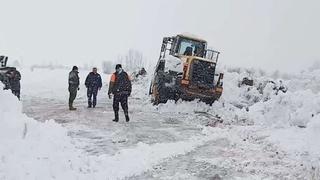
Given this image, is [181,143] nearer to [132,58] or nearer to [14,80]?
[14,80]

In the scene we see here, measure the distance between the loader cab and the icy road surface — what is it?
10.8ft

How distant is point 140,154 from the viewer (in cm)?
1159

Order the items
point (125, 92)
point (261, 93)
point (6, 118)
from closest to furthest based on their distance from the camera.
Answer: point (6, 118), point (125, 92), point (261, 93)

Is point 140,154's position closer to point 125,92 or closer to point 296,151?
point 296,151

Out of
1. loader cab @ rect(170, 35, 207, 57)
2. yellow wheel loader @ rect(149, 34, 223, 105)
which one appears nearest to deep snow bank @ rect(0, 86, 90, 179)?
yellow wheel loader @ rect(149, 34, 223, 105)

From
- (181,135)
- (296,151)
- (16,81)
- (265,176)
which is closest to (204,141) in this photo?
(181,135)

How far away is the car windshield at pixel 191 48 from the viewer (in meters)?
23.5

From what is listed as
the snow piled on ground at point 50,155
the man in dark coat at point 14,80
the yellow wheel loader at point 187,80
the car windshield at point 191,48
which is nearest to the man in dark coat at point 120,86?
the snow piled on ground at point 50,155

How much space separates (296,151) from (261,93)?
743 inches

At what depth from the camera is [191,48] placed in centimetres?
2366

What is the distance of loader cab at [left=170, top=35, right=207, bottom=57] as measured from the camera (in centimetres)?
2352

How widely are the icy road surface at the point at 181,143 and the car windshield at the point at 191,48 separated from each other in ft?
10.8

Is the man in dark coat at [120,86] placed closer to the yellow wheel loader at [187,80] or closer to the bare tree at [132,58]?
the yellow wheel loader at [187,80]

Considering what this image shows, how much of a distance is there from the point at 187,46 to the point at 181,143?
10839 mm
